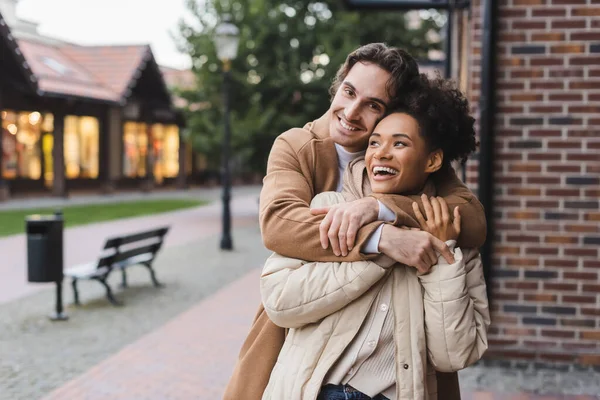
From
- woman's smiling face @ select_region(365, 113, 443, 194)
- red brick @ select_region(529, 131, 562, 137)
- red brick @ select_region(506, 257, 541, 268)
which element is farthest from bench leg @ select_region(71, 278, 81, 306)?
woman's smiling face @ select_region(365, 113, 443, 194)

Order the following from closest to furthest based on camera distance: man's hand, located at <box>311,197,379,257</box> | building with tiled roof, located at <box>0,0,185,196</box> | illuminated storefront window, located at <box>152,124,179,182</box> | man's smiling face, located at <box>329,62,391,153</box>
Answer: man's hand, located at <box>311,197,379,257</box> < man's smiling face, located at <box>329,62,391,153</box> < building with tiled roof, located at <box>0,0,185,196</box> < illuminated storefront window, located at <box>152,124,179,182</box>

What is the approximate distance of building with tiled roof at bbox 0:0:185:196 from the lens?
83.0 ft

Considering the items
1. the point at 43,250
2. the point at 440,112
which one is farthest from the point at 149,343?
the point at 440,112

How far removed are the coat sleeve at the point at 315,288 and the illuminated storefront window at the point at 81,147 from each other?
1123 inches

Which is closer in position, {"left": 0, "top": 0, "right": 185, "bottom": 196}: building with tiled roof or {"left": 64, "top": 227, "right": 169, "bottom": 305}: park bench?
{"left": 64, "top": 227, "right": 169, "bottom": 305}: park bench

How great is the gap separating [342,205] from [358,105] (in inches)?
12.5

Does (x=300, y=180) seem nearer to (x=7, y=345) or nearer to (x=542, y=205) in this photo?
(x=542, y=205)

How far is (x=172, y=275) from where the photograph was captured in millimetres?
10586

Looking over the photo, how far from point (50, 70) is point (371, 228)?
28.6 m

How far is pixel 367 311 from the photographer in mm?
2041

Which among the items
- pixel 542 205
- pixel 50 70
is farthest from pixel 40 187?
pixel 542 205

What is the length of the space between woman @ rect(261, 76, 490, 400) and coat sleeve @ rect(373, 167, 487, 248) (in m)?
0.04

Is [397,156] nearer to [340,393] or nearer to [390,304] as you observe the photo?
[390,304]

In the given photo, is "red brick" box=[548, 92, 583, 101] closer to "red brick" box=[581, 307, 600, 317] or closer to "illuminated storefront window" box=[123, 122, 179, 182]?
"red brick" box=[581, 307, 600, 317]
